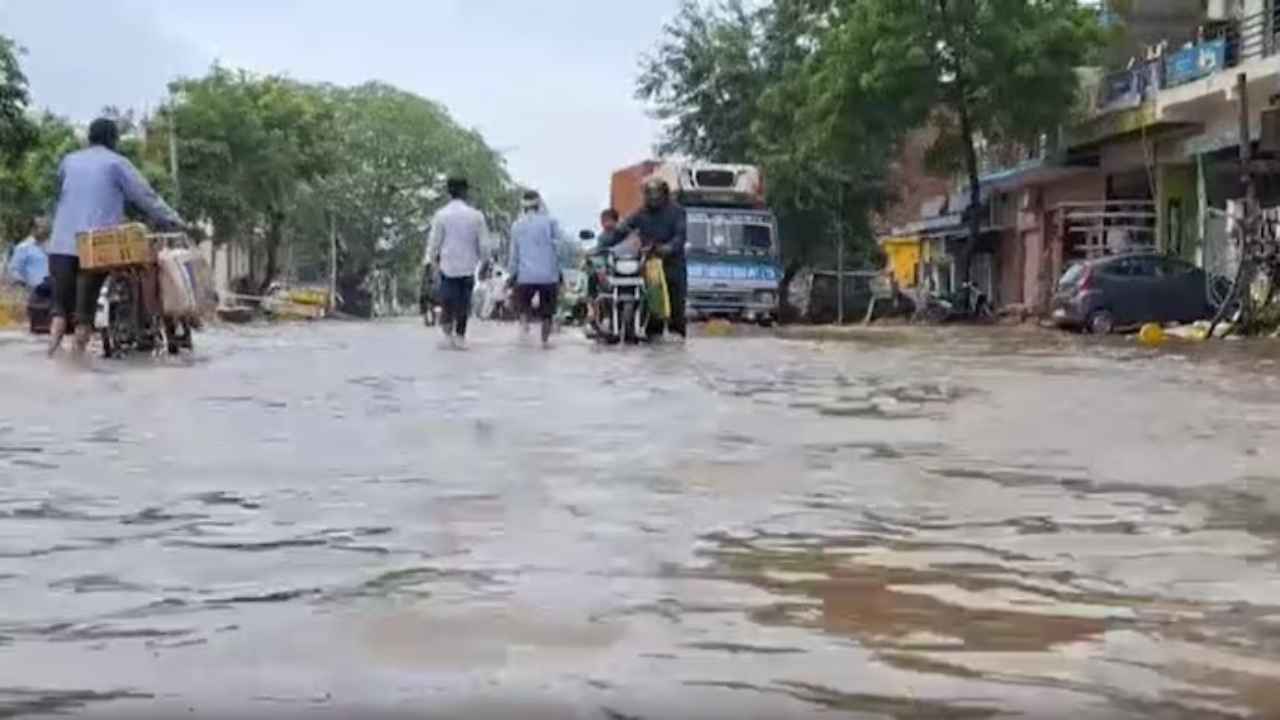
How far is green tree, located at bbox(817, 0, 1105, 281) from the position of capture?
127 ft

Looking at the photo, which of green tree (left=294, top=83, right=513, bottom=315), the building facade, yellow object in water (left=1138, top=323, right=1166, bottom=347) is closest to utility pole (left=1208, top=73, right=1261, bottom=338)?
yellow object in water (left=1138, top=323, right=1166, bottom=347)

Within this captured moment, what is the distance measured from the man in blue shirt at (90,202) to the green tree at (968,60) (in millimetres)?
27239

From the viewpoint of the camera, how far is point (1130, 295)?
29922 mm

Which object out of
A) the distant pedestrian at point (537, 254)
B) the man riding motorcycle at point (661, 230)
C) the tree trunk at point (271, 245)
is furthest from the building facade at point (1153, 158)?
the tree trunk at point (271, 245)

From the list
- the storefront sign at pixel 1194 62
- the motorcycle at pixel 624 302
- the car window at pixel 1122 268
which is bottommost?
the motorcycle at pixel 624 302

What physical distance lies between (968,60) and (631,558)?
117ft

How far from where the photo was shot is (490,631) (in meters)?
3.84

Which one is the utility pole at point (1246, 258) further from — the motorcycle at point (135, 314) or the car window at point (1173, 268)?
the motorcycle at point (135, 314)

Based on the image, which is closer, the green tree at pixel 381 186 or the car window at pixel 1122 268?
the car window at pixel 1122 268

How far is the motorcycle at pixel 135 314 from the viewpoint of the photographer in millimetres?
13023

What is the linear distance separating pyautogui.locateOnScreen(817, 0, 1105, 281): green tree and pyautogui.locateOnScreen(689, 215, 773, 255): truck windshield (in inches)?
254

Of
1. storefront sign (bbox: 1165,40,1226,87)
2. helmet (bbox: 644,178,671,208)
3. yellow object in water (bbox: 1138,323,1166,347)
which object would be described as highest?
storefront sign (bbox: 1165,40,1226,87)

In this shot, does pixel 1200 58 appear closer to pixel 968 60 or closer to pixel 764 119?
pixel 968 60

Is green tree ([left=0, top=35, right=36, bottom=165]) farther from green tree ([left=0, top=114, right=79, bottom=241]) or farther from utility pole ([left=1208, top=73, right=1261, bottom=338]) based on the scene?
utility pole ([left=1208, top=73, right=1261, bottom=338])
